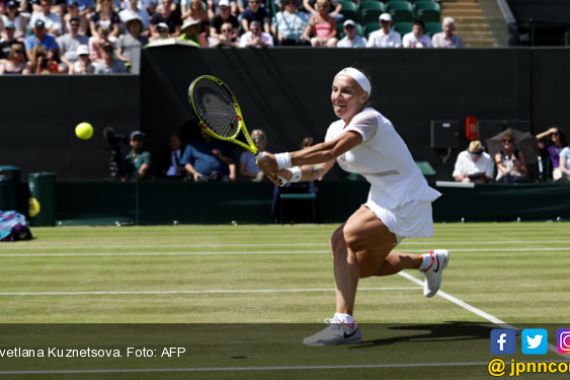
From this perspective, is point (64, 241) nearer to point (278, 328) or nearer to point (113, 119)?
point (113, 119)

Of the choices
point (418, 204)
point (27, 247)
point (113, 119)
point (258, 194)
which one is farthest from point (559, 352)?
point (113, 119)

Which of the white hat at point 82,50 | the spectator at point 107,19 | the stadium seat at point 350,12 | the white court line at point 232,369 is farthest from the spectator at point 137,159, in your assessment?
the white court line at point 232,369

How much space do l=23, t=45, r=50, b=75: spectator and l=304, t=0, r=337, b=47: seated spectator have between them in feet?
16.9

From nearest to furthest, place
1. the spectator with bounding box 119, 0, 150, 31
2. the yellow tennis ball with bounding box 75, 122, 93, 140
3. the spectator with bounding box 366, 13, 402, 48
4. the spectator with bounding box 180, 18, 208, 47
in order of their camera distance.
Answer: the yellow tennis ball with bounding box 75, 122, 93, 140, the spectator with bounding box 180, 18, 208, 47, the spectator with bounding box 119, 0, 150, 31, the spectator with bounding box 366, 13, 402, 48

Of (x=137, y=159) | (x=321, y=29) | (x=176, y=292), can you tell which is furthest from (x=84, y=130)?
(x=176, y=292)

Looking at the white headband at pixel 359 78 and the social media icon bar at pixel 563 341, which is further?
the white headband at pixel 359 78

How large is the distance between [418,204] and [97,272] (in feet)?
18.3

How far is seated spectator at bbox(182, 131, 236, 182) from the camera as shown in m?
21.1

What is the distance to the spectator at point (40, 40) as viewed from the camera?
71.1ft

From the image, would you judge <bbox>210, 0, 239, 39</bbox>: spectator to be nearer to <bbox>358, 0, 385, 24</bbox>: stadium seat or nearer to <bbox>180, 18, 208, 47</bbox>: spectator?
<bbox>180, 18, 208, 47</bbox>: spectator

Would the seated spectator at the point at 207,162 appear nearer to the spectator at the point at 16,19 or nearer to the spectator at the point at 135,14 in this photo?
the spectator at the point at 135,14

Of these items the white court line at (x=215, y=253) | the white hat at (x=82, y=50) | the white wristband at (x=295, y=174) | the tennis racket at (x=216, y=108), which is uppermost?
the white hat at (x=82, y=50)

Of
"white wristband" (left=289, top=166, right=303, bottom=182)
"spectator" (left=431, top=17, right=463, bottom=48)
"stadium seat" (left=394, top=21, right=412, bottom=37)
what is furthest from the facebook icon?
"stadium seat" (left=394, top=21, right=412, bottom=37)

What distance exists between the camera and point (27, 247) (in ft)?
51.7
